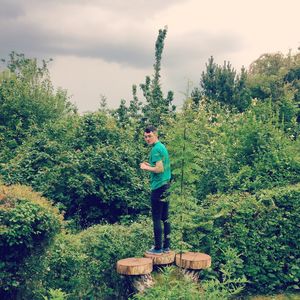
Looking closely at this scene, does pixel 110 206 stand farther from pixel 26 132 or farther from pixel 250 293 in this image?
pixel 26 132

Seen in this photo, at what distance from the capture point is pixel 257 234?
8.66 m

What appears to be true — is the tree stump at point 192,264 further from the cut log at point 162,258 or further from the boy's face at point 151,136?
the boy's face at point 151,136

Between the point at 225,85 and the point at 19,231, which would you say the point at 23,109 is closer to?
the point at 19,231

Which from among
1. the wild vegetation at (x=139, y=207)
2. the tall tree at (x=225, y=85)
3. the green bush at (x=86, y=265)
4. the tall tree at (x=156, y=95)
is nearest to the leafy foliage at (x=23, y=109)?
the wild vegetation at (x=139, y=207)

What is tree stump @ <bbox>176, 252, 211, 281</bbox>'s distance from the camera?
727 cm

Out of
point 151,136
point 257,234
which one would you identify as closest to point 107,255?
point 151,136

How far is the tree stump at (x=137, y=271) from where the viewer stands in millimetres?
6887

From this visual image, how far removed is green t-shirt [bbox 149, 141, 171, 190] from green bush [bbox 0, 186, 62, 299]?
150 cm

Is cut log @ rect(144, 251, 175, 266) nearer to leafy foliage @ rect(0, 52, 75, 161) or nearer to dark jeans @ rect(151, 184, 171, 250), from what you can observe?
dark jeans @ rect(151, 184, 171, 250)

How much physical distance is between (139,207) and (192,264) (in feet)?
13.2

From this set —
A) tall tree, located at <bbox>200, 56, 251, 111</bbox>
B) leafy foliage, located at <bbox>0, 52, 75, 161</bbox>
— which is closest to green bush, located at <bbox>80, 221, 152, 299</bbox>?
leafy foliage, located at <bbox>0, 52, 75, 161</bbox>

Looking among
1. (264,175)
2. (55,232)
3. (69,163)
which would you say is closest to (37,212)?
(55,232)

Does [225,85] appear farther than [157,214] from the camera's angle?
Yes

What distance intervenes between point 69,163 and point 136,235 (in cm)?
397
